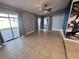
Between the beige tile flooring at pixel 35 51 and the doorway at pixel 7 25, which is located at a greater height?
the doorway at pixel 7 25

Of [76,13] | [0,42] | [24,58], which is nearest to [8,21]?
[0,42]

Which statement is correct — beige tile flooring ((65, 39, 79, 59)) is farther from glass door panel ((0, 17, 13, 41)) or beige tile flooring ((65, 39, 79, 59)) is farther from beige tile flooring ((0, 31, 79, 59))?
glass door panel ((0, 17, 13, 41))

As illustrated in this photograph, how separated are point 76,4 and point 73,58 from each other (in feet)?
9.01

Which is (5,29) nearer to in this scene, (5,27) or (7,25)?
(5,27)

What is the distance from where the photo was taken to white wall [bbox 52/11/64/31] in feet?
29.0

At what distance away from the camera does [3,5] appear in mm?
3789

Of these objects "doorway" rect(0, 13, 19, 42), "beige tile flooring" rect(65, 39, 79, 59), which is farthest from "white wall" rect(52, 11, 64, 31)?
"doorway" rect(0, 13, 19, 42)

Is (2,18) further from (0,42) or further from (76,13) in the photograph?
(76,13)

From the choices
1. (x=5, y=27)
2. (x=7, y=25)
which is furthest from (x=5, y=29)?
(x=7, y=25)

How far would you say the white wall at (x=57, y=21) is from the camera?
8850 millimetres

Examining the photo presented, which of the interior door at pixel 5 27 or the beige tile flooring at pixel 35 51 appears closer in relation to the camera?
the beige tile flooring at pixel 35 51

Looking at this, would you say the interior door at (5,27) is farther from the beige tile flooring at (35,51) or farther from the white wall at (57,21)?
the white wall at (57,21)

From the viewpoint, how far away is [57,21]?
30.7 ft

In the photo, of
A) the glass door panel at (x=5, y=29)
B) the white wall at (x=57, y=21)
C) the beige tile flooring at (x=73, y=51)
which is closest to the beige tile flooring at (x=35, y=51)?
the beige tile flooring at (x=73, y=51)
